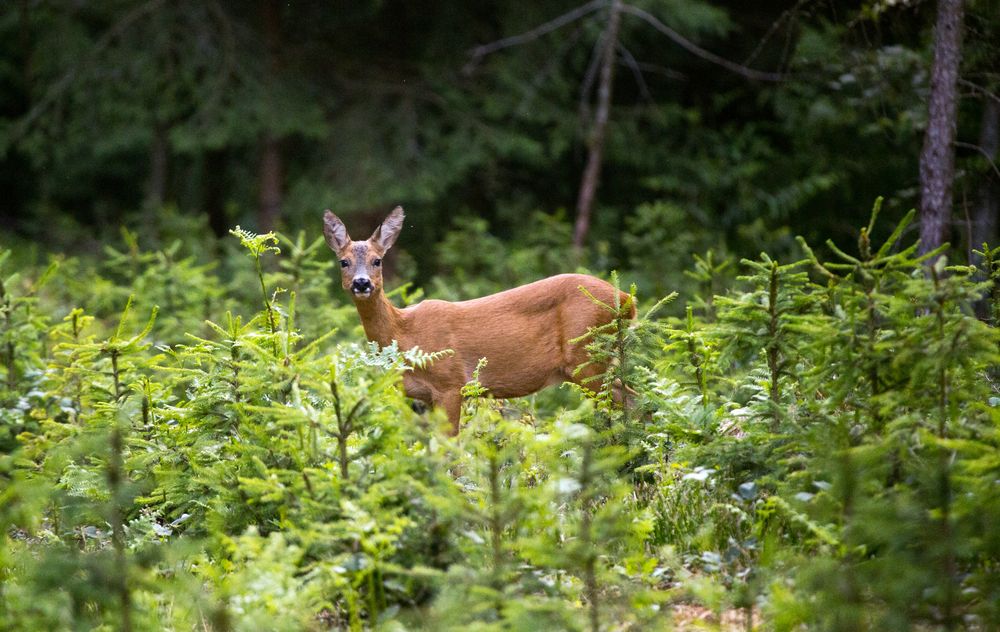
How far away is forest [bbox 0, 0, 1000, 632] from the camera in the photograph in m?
4.08

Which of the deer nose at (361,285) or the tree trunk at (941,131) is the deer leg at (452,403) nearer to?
the deer nose at (361,285)

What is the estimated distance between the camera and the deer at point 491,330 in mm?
6910

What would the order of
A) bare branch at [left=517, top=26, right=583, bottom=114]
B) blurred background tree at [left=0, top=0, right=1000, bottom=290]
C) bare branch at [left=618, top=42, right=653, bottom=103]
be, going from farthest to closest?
1. bare branch at [left=517, top=26, right=583, bottom=114]
2. blurred background tree at [left=0, top=0, right=1000, bottom=290]
3. bare branch at [left=618, top=42, right=653, bottom=103]

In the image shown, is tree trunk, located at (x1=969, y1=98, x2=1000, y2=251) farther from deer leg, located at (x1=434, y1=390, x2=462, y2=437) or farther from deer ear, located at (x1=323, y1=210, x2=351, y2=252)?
deer ear, located at (x1=323, y1=210, x2=351, y2=252)

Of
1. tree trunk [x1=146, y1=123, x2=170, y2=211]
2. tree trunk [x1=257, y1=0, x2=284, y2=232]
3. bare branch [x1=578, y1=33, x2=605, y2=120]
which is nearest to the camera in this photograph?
bare branch [x1=578, y1=33, x2=605, y2=120]

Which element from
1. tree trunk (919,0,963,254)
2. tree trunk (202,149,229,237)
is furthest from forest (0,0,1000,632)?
tree trunk (202,149,229,237)

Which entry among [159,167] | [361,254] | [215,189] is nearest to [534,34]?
[361,254]

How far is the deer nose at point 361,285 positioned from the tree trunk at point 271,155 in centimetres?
858

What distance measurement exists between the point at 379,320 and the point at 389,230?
0.72 metres

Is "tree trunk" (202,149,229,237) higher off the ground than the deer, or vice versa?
"tree trunk" (202,149,229,237)

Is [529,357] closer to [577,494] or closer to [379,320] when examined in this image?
[379,320]

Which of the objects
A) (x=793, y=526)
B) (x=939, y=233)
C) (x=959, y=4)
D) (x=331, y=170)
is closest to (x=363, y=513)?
(x=793, y=526)

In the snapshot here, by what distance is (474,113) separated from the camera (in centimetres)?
1476

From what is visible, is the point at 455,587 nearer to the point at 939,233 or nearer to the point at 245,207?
the point at 939,233
